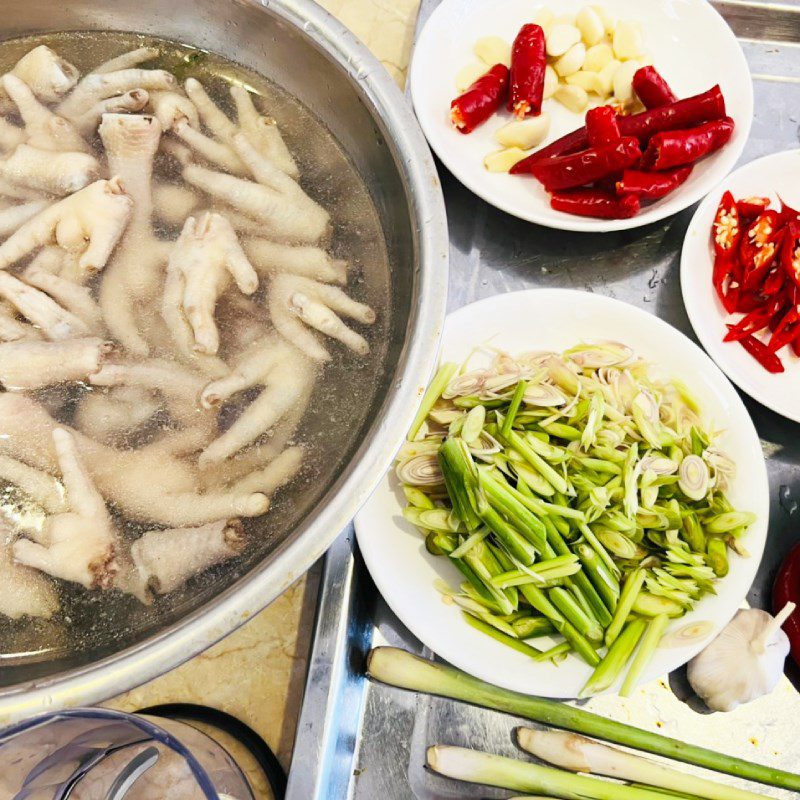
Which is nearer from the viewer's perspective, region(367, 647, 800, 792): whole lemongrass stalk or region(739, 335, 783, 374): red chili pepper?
region(367, 647, 800, 792): whole lemongrass stalk

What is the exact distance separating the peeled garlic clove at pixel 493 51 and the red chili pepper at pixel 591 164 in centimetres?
46

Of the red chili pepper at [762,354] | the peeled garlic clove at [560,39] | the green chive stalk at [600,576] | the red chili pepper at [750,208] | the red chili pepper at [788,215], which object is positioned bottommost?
the green chive stalk at [600,576]

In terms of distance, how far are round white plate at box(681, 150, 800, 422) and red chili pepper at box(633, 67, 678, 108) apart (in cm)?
30

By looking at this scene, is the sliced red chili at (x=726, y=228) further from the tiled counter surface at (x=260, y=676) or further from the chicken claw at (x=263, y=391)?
the tiled counter surface at (x=260, y=676)

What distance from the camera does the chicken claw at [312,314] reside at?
4.19 feet

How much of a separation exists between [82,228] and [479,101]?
1157 millimetres

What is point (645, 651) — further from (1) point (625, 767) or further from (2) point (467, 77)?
(2) point (467, 77)

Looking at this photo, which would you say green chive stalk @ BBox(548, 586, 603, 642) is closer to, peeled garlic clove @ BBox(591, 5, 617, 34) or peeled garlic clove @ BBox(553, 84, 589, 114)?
peeled garlic clove @ BBox(553, 84, 589, 114)

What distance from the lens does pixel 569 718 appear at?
58.6 inches

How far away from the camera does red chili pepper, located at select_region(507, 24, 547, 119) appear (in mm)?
1924

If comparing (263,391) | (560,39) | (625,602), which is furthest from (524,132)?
(625,602)

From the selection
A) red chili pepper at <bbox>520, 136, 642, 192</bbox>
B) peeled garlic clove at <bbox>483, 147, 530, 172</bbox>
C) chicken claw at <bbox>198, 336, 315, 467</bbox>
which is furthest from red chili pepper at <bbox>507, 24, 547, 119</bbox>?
chicken claw at <bbox>198, 336, 315, 467</bbox>

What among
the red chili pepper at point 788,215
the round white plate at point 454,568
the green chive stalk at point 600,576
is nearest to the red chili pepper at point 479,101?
the round white plate at point 454,568

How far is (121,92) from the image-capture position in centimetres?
145
